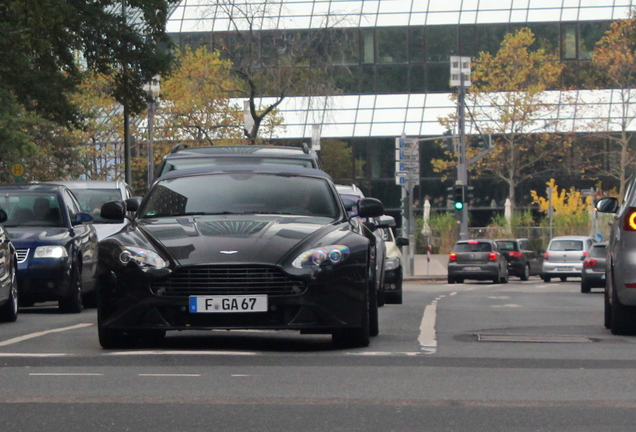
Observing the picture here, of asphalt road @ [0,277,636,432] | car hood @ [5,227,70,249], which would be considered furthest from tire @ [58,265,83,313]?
asphalt road @ [0,277,636,432]

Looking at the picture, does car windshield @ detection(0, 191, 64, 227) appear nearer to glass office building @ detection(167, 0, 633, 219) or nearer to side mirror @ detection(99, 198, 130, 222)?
side mirror @ detection(99, 198, 130, 222)

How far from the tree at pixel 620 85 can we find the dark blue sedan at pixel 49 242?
46990 millimetres

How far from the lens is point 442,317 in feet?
54.7

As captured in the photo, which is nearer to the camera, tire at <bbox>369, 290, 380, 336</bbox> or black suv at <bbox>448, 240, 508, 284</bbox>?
tire at <bbox>369, 290, 380, 336</bbox>

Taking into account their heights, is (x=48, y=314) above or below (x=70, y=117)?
below

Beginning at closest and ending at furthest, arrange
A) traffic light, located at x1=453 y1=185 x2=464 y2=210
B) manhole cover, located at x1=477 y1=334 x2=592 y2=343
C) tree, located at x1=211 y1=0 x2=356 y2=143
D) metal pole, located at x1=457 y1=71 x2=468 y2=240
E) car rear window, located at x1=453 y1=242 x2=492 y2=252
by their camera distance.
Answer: manhole cover, located at x1=477 y1=334 x2=592 y2=343 < tree, located at x1=211 y1=0 x2=356 y2=143 < car rear window, located at x1=453 y1=242 x2=492 y2=252 < traffic light, located at x1=453 y1=185 x2=464 y2=210 < metal pole, located at x1=457 y1=71 x2=468 y2=240

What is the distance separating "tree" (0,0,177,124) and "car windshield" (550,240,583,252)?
16695 millimetres

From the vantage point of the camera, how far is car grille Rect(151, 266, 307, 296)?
10.1 m

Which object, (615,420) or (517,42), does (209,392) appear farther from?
(517,42)

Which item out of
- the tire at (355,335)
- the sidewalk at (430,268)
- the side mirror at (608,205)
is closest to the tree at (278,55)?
the sidewalk at (430,268)

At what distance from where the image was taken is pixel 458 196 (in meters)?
46.6

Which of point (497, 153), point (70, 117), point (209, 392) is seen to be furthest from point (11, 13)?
point (497, 153)

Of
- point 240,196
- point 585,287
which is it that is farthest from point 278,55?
point 240,196

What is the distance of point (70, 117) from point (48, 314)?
53.6 feet
